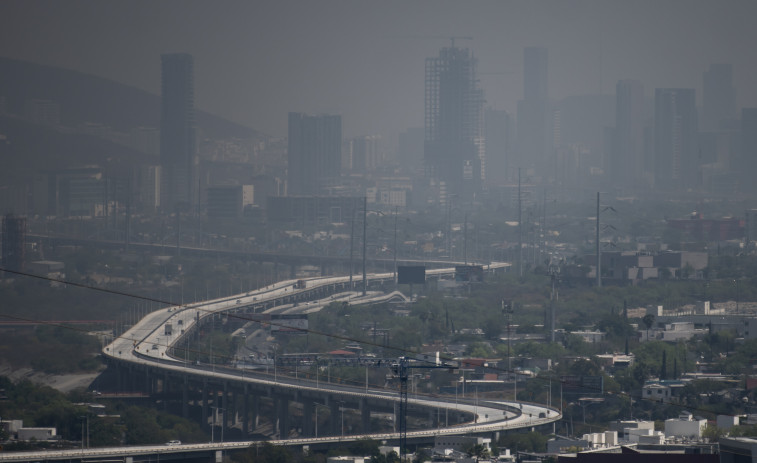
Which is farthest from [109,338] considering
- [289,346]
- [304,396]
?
[304,396]

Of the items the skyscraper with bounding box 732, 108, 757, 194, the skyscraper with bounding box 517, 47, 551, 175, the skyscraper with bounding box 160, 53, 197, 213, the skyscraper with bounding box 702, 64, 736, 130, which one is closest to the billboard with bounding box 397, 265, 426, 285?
the skyscraper with bounding box 160, 53, 197, 213

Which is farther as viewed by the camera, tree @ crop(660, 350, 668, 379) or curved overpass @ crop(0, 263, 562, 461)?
tree @ crop(660, 350, 668, 379)

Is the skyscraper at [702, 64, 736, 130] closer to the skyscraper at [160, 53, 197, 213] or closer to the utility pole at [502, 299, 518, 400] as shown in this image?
the skyscraper at [160, 53, 197, 213]

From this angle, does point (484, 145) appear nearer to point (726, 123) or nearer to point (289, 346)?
point (726, 123)

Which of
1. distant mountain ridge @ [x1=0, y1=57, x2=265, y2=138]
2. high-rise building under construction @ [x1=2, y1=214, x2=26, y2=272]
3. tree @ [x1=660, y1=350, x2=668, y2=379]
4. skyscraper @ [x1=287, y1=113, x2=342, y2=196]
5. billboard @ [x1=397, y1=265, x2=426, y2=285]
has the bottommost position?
tree @ [x1=660, y1=350, x2=668, y2=379]

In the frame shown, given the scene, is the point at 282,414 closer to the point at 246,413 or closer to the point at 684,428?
the point at 246,413
